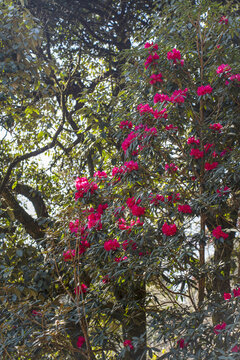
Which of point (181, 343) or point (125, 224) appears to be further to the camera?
point (125, 224)

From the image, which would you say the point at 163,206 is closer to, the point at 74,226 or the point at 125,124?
the point at 74,226

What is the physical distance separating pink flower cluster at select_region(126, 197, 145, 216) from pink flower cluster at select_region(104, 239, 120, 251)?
213 mm

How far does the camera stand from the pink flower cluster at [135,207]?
249cm

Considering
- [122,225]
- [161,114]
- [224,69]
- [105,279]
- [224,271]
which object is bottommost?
[224,271]

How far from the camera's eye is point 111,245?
250 centimetres

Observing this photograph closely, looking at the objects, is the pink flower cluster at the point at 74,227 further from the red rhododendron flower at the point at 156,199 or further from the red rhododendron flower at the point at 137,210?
the red rhododendron flower at the point at 156,199

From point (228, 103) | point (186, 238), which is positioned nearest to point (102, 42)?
point (228, 103)

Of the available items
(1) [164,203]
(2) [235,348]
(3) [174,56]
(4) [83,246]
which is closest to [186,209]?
(1) [164,203]

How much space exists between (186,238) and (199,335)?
0.59m

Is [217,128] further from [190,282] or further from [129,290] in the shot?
[129,290]

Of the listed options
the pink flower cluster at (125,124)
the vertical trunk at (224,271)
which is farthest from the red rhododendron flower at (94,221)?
the vertical trunk at (224,271)

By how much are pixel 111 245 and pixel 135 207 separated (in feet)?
0.90

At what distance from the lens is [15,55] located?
3.03 metres

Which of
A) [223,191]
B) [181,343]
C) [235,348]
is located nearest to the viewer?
[235,348]
